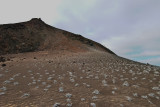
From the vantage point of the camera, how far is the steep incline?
1415 inches

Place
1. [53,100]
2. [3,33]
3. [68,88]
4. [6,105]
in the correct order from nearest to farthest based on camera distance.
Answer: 1. [6,105]
2. [53,100]
3. [68,88]
4. [3,33]

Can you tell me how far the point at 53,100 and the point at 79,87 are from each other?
260cm

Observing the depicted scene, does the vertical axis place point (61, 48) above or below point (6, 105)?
above

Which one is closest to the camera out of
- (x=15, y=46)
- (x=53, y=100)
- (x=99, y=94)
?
(x=53, y=100)

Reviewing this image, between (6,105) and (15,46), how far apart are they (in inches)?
1279

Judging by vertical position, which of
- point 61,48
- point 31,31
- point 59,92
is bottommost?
point 59,92

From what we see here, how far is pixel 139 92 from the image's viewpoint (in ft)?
27.4

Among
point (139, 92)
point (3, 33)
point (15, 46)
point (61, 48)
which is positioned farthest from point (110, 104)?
point (3, 33)

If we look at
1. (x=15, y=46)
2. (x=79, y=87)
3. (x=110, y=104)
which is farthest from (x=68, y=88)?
(x=15, y=46)

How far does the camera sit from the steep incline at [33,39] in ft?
118

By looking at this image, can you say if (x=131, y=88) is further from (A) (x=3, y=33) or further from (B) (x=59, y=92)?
(A) (x=3, y=33)

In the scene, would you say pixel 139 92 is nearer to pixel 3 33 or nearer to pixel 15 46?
pixel 15 46

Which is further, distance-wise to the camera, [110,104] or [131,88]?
→ [131,88]

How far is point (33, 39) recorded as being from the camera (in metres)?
40.7
